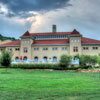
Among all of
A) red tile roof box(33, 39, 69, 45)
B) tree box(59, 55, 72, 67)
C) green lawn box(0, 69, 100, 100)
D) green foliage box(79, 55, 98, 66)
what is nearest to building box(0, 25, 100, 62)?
red tile roof box(33, 39, 69, 45)

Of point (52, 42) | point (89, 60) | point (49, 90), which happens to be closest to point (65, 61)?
point (89, 60)

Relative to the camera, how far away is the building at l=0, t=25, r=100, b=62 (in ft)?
151

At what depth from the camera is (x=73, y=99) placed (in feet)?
21.3

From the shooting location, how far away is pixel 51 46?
4791 centimetres

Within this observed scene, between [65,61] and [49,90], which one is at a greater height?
[65,61]

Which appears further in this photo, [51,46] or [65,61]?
[51,46]

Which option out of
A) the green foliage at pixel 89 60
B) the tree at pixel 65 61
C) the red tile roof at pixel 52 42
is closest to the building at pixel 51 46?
the red tile roof at pixel 52 42

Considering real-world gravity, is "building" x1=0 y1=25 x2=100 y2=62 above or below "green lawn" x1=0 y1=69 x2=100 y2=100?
above

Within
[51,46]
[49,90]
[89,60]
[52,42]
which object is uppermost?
[52,42]

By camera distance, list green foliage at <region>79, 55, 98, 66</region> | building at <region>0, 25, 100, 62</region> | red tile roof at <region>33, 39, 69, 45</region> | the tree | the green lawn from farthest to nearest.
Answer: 1. red tile roof at <region>33, 39, 69, 45</region>
2. building at <region>0, 25, 100, 62</region>
3. green foliage at <region>79, 55, 98, 66</region>
4. the tree
5. the green lawn

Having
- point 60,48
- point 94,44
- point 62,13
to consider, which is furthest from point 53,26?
point 62,13

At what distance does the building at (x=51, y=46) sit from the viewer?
151 ft

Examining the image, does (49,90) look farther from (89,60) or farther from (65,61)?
(89,60)

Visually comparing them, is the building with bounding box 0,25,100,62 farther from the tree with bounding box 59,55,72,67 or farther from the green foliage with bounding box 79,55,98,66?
the tree with bounding box 59,55,72,67
